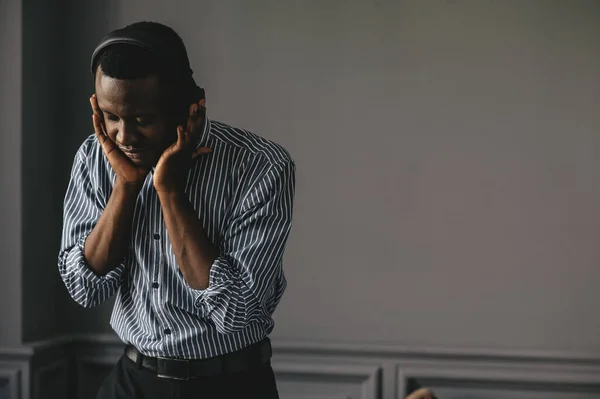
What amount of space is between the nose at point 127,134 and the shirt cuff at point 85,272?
25 centimetres

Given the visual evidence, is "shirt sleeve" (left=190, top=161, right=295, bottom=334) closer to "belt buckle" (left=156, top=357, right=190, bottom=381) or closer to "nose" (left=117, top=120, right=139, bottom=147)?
"belt buckle" (left=156, top=357, right=190, bottom=381)

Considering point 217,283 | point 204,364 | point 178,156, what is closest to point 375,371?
point 204,364

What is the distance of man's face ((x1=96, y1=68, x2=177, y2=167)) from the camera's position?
121cm

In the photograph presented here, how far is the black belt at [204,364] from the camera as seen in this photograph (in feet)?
4.45

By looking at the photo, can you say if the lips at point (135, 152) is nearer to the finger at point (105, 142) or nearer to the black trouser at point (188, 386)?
the finger at point (105, 142)

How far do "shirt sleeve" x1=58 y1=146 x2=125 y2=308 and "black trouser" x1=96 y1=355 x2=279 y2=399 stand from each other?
156 mm

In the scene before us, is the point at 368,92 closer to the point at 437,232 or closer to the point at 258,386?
the point at 437,232

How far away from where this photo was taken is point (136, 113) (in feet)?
4.00

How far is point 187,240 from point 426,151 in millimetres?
1283

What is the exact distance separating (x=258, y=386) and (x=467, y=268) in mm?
1168

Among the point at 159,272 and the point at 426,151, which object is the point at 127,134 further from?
the point at 426,151

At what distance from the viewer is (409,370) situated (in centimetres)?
240

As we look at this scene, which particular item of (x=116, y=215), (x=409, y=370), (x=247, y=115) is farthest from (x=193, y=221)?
(x=409, y=370)

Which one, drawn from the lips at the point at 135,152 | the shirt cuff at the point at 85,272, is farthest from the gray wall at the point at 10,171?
the lips at the point at 135,152
